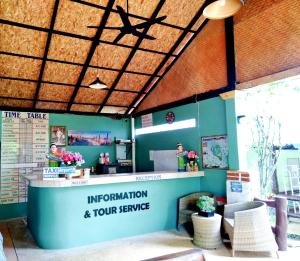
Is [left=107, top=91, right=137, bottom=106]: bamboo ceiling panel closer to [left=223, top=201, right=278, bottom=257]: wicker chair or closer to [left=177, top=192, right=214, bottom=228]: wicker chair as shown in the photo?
[left=177, top=192, right=214, bottom=228]: wicker chair

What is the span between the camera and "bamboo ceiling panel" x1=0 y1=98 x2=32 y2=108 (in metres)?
7.16

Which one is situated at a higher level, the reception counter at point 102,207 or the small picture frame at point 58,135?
Result: the small picture frame at point 58,135

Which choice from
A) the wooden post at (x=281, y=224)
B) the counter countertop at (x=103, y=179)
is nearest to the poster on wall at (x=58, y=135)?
the counter countertop at (x=103, y=179)

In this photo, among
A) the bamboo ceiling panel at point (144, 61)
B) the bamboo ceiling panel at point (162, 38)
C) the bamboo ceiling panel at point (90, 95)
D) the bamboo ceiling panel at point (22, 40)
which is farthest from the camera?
the bamboo ceiling panel at point (90, 95)

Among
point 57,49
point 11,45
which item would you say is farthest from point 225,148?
point 11,45

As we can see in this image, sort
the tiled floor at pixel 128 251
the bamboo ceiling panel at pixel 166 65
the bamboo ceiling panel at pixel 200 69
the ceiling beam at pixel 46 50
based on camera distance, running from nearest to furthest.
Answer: the tiled floor at pixel 128 251 < the ceiling beam at pixel 46 50 < the bamboo ceiling panel at pixel 200 69 < the bamboo ceiling panel at pixel 166 65

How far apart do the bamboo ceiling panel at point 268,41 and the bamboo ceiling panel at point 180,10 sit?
992 millimetres

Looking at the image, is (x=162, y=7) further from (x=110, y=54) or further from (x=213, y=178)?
(x=213, y=178)

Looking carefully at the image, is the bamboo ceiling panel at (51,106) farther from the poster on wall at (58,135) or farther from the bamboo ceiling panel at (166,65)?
the bamboo ceiling panel at (166,65)

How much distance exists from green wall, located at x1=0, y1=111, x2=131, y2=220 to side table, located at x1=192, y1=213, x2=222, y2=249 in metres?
4.59

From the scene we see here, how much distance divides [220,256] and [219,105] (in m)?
3.05

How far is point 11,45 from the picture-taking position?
555cm

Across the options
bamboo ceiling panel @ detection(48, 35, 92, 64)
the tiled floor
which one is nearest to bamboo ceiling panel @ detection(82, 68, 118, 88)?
bamboo ceiling panel @ detection(48, 35, 92, 64)

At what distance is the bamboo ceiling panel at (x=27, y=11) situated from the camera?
479cm
